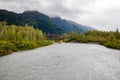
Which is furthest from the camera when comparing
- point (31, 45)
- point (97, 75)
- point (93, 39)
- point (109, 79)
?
point (93, 39)

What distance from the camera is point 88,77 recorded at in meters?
29.4

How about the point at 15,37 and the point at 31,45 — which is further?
the point at 15,37

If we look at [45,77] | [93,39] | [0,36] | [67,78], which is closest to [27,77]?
[45,77]

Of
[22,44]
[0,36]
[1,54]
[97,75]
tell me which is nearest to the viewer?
[97,75]

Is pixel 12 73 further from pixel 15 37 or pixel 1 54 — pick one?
pixel 15 37

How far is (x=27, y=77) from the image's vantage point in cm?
2962

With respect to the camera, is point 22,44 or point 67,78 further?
point 22,44

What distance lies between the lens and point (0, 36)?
10344cm

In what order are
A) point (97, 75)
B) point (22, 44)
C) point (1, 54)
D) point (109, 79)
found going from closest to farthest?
point (109, 79), point (97, 75), point (1, 54), point (22, 44)

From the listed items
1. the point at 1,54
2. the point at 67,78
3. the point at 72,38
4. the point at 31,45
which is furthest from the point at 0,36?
the point at 72,38

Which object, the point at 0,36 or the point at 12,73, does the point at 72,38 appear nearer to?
the point at 0,36

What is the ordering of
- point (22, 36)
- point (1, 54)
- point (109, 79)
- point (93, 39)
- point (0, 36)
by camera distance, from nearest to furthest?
point (109, 79)
point (1, 54)
point (0, 36)
point (22, 36)
point (93, 39)

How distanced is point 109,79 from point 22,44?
198 feet

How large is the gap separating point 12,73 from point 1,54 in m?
30.7
